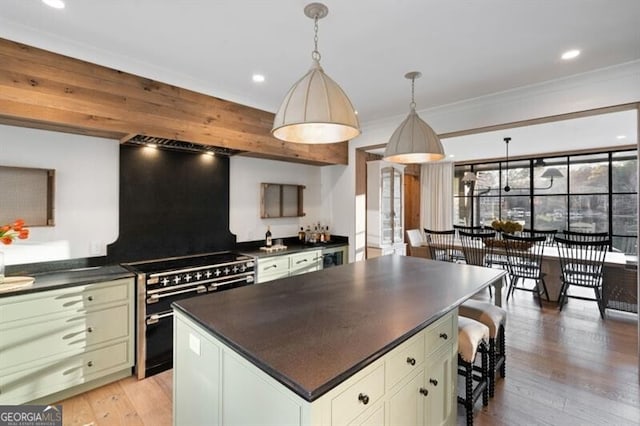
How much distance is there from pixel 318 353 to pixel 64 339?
2189mm

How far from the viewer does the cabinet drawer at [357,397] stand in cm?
99

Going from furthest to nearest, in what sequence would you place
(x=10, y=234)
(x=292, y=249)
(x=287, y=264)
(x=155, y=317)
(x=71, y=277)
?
(x=292, y=249), (x=287, y=264), (x=155, y=317), (x=71, y=277), (x=10, y=234)

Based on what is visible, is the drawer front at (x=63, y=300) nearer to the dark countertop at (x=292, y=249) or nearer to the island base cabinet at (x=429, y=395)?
the dark countertop at (x=292, y=249)

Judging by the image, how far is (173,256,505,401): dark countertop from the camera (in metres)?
1.05

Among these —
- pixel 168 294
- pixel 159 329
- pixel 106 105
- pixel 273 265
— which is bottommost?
pixel 159 329

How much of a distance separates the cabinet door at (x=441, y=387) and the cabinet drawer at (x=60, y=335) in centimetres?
233

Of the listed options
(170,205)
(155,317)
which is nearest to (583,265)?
(155,317)

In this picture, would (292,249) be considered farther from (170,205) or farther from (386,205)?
(386,205)

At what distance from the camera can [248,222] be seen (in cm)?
Answer: 389

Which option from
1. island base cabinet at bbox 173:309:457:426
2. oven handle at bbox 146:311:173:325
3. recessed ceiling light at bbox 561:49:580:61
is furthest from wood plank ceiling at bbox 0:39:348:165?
recessed ceiling light at bbox 561:49:580:61

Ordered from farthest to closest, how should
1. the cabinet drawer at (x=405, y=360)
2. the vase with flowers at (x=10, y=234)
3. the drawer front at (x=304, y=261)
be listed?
the drawer front at (x=304, y=261) → the vase with flowers at (x=10, y=234) → the cabinet drawer at (x=405, y=360)

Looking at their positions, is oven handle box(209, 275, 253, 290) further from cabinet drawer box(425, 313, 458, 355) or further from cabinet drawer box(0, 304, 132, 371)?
cabinet drawer box(425, 313, 458, 355)

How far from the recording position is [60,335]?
2.16m

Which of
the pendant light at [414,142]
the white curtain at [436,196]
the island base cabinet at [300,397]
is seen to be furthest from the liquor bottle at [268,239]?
the white curtain at [436,196]
